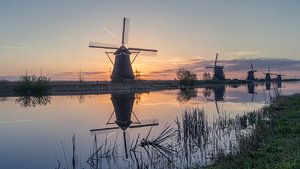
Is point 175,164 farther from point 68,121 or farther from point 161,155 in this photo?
point 68,121

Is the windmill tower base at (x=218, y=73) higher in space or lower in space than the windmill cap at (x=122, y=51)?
lower

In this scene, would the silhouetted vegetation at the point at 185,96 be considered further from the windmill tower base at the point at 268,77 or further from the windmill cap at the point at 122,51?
the windmill tower base at the point at 268,77

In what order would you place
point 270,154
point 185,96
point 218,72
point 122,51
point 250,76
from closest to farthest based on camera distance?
point 270,154, point 185,96, point 122,51, point 218,72, point 250,76

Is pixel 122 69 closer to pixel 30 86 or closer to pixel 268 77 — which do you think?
pixel 30 86

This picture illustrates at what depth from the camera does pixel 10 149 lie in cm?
1562

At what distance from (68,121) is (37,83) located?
3259cm

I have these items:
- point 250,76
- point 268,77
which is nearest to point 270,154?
point 250,76

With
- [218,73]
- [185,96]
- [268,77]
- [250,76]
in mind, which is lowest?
[185,96]

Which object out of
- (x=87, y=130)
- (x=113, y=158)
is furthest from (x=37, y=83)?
(x=113, y=158)

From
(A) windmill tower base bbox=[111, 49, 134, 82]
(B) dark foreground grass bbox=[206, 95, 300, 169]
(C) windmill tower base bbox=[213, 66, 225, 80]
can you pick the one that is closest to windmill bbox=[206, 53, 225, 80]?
(C) windmill tower base bbox=[213, 66, 225, 80]

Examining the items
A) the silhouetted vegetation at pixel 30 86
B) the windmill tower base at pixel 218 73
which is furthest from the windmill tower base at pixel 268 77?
the silhouetted vegetation at pixel 30 86

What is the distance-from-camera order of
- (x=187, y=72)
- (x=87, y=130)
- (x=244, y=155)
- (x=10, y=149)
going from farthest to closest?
(x=187, y=72) → (x=87, y=130) → (x=10, y=149) → (x=244, y=155)

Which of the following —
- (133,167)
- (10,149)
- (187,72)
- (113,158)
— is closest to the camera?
(133,167)

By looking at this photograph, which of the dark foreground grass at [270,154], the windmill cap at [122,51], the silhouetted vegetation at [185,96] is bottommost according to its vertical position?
the silhouetted vegetation at [185,96]
